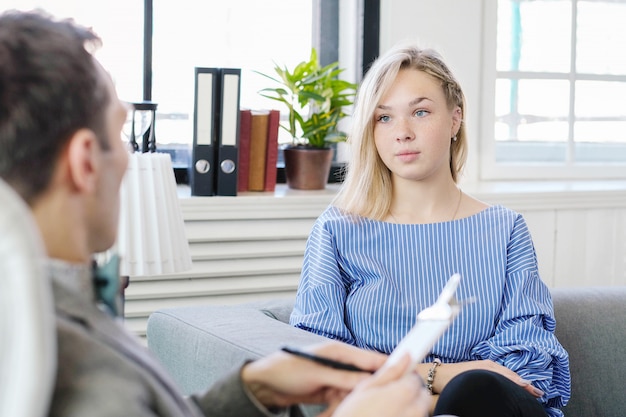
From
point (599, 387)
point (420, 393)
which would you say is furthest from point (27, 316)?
point (599, 387)

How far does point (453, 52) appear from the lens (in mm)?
3096

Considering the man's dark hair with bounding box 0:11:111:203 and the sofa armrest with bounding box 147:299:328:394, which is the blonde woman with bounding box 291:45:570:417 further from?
the man's dark hair with bounding box 0:11:111:203

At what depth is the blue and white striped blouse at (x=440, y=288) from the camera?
193 cm

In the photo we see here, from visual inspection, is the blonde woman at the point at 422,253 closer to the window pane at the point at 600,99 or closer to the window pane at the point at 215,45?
the window pane at the point at 215,45

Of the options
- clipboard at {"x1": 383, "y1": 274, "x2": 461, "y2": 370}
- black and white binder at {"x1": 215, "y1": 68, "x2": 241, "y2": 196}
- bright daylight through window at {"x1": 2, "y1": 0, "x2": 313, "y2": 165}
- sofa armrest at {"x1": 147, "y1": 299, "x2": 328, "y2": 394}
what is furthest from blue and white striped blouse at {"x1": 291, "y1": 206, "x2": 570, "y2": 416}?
bright daylight through window at {"x1": 2, "y1": 0, "x2": 313, "y2": 165}

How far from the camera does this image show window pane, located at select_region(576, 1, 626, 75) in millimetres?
3439

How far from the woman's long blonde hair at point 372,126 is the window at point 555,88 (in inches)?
46.3

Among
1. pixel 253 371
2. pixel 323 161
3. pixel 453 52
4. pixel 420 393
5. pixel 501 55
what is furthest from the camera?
pixel 501 55

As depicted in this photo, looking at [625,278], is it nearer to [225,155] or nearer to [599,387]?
[599,387]

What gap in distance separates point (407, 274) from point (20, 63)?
1340 mm

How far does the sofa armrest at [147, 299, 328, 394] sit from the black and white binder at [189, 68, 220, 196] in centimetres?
63

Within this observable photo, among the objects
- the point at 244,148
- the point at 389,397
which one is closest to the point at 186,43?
the point at 244,148

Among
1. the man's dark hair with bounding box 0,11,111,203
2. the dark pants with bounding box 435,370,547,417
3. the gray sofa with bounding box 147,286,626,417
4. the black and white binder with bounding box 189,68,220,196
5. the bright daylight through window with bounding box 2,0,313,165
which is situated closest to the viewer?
the man's dark hair with bounding box 0,11,111,203

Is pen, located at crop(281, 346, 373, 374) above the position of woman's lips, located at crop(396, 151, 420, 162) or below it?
below
